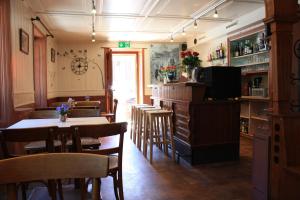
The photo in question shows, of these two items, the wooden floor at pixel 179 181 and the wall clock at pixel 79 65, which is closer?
the wooden floor at pixel 179 181

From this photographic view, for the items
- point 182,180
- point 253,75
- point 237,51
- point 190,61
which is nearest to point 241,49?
point 237,51

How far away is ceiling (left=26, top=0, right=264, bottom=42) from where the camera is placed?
15.6 feet

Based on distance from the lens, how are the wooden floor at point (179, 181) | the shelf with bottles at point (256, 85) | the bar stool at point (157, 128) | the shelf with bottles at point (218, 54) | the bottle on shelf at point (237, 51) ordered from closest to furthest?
1. the wooden floor at point (179, 181)
2. the bar stool at point (157, 128)
3. the shelf with bottles at point (256, 85)
4. the bottle on shelf at point (237, 51)
5. the shelf with bottles at point (218, 54)

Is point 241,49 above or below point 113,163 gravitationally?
above

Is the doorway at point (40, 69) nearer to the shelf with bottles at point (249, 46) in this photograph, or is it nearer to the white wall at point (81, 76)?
the white wall at point (81, 76)

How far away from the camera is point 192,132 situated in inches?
152

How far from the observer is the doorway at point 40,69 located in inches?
235

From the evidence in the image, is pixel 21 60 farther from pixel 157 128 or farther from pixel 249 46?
pixel 249 46

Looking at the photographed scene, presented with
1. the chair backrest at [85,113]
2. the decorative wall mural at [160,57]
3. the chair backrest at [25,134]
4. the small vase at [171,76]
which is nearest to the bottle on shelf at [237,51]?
the small vase at [171,76]

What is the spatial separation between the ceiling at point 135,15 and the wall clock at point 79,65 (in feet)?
3.19

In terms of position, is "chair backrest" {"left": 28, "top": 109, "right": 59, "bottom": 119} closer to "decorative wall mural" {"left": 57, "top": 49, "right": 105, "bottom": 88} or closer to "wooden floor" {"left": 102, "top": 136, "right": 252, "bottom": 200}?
"wooden floor" {"left": 102, "top": 136, "right": 252, "bottom": 200}

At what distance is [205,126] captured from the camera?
3914 mm

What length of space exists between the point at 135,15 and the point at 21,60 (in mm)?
2466

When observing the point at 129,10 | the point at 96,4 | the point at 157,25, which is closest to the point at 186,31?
the point at 157,25
